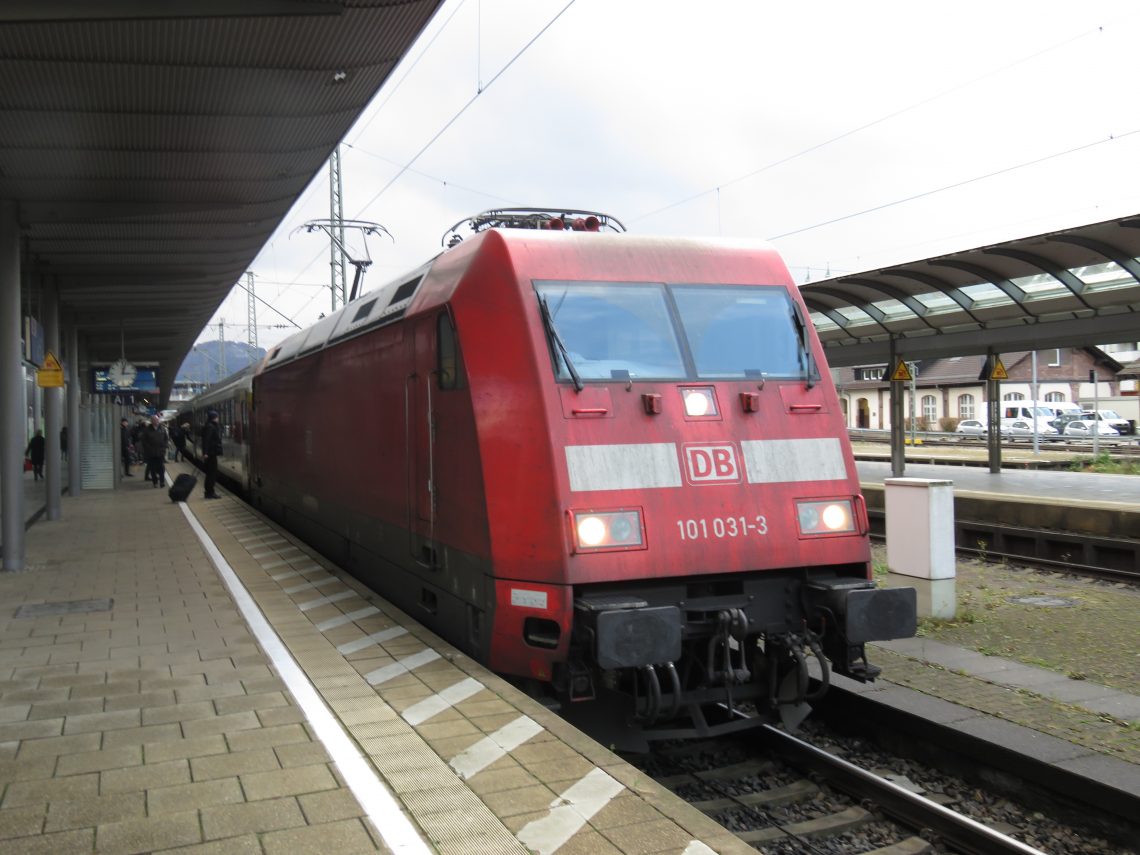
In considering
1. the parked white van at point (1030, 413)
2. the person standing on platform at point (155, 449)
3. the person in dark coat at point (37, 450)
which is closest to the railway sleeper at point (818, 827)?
the person standing on platform at point (155, 449)

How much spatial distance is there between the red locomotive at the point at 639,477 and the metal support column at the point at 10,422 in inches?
281

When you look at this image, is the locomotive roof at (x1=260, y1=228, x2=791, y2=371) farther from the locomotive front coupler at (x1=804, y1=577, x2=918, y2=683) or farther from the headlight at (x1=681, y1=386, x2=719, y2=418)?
the locomotive front coupler at (x1=804, y1=577, x2=918, y2=683)

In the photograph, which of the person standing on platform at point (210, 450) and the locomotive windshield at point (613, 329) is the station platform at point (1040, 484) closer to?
the locomotive windshield at point (613, 329)

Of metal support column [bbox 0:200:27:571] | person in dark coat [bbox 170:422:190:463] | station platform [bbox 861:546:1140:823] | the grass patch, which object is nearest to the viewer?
station platform [bbox 861:546:1140:823]

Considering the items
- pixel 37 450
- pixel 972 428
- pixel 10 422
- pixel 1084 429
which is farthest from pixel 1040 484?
pixel 972 428

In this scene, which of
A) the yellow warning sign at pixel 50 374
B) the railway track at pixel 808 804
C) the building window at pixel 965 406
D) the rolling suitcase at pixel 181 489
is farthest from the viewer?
the building window at pixel 965 406

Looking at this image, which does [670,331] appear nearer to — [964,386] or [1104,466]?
[1104,466]

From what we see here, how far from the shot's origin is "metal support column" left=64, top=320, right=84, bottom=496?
22.2 m

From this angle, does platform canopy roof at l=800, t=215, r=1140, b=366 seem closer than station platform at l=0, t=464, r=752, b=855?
No

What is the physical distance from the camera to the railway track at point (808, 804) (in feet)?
15.5

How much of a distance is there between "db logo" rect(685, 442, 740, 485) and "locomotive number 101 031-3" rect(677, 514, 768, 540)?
25cm

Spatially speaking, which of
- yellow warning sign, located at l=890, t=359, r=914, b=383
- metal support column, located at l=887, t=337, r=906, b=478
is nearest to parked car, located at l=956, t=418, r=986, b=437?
metal support column, located at l=887, t=337, r=906, b=478

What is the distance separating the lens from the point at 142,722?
17.3 ft

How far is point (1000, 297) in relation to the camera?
59.1ft
